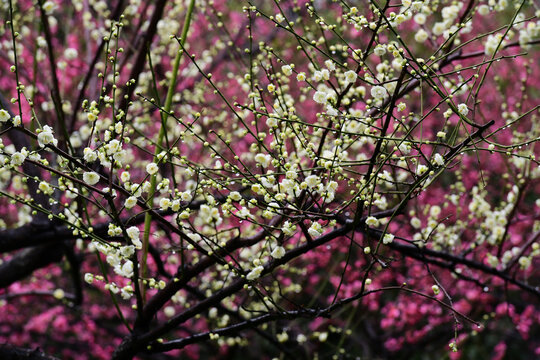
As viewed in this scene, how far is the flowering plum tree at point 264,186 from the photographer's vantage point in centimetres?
202

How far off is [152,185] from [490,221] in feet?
7.63

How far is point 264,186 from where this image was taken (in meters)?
2.13

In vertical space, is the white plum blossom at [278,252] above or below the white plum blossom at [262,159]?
below

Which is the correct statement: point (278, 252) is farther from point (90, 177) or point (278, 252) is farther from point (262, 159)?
point (90, 177)

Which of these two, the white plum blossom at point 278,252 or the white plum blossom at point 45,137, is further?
the white plum blossom at point 278,252

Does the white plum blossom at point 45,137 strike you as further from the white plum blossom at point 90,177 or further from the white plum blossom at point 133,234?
the white plum blossom at point 133,234

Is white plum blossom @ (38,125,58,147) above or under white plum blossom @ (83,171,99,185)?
above

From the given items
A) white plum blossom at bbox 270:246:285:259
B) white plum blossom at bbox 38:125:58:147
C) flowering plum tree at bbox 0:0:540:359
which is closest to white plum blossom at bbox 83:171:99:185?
flowering plum tree at bbox 0:0:540:359

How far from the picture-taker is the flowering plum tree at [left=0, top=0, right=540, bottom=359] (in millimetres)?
2020

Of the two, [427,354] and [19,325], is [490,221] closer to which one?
[427,354]

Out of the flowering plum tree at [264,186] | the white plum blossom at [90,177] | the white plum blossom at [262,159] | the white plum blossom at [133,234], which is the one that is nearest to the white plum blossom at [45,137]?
the flowering plum tree at [264,186]

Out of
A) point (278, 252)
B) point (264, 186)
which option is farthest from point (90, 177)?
point (278, 252)

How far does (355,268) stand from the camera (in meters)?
6.09

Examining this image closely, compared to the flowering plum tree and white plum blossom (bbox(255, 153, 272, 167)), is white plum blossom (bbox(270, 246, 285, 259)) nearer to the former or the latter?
the flowering plum tree
